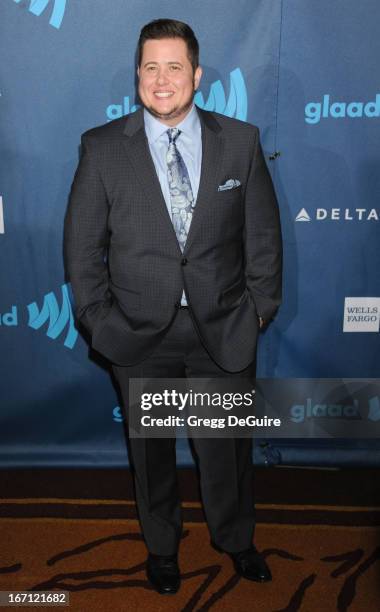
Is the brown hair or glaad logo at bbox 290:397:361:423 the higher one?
the brown hair

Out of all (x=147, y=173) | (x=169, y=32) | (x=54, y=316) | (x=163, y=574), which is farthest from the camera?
(x=54, y=316)

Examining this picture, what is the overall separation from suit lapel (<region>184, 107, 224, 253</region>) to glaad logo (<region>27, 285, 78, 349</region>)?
1060 mm

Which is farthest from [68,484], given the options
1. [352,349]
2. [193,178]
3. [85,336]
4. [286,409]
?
[193,178]

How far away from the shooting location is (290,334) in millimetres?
3354

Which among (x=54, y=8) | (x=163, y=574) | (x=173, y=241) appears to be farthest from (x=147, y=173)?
(x=163, y=574)

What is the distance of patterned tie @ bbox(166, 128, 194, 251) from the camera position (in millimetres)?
2389

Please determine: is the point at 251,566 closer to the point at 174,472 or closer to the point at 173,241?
the point at 174,472

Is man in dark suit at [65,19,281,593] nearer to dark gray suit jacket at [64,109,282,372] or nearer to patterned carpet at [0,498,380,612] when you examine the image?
dark gray suit jacket at [64,109,282,372]

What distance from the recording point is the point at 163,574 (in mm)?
2727

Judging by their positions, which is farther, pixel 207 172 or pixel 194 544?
pixel 194 544

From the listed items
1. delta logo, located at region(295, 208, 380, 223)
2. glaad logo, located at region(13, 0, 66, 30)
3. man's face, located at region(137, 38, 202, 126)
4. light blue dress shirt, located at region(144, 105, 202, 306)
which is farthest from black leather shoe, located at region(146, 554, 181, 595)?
glaad logo, located at region(13, 0, 66, 30)

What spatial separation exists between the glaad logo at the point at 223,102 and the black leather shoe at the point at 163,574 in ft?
5.81

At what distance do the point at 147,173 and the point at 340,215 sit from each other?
3.64ft

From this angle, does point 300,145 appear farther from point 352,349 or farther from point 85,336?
point 85,336
